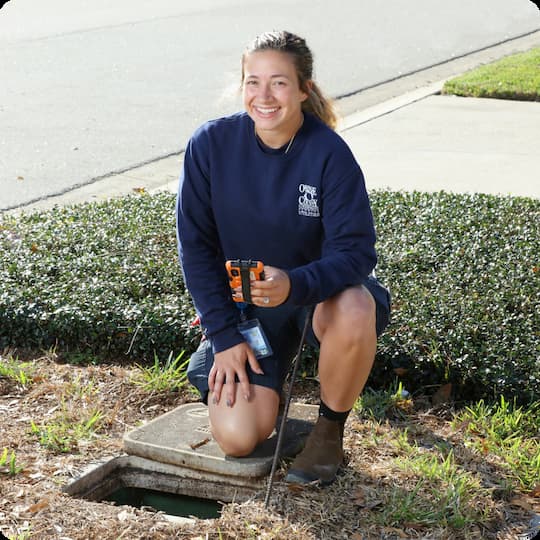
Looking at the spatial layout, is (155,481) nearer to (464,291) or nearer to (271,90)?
(271,90)

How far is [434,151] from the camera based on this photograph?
7699 mm

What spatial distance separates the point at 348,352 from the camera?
327 centimetres

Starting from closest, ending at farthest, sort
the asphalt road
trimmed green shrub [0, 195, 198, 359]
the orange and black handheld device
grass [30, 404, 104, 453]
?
the orange and black handheld device → grass [30, 404, 104, 453] → trimmed green shrub [0, 195, 198, 359] → the asphalt road

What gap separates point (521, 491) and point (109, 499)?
1.40m

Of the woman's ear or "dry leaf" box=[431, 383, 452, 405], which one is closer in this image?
the woman's ear

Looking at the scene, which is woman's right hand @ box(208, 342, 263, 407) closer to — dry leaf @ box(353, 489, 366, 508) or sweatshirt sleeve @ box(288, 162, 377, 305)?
sweatshirt sleeve @ box(288, 162, 377, 305)

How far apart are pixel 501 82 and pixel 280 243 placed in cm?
670

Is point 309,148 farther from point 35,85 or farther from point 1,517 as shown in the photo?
point 35,85

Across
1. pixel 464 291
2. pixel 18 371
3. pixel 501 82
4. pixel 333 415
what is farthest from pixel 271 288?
pixel 501 82

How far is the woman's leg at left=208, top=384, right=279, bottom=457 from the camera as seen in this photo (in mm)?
3396

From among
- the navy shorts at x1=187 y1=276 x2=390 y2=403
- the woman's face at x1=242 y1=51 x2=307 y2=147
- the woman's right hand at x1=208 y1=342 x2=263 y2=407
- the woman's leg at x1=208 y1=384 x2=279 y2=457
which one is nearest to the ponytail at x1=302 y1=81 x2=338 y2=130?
the woman's face at x1=242 y1=51 x2=307 y2=147

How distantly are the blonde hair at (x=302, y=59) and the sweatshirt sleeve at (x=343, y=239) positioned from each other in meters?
0.31

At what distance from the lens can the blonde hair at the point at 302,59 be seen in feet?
11.0

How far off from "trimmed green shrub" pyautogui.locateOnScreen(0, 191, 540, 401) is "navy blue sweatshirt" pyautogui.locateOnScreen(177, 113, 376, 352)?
81 cm
